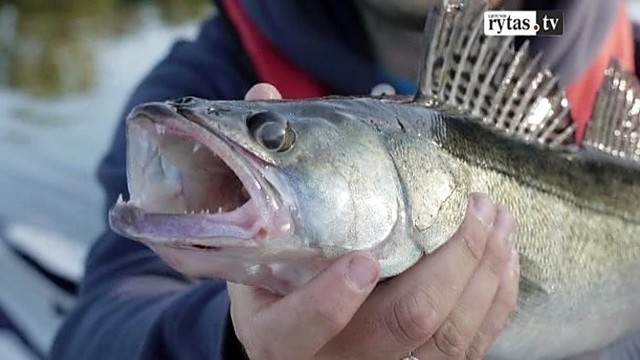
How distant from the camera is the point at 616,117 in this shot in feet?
5.83

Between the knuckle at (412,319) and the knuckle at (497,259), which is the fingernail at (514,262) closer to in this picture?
the knuckle at (497,259)

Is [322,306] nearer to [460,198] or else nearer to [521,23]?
[460,198]

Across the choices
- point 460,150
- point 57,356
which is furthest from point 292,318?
point 57,356

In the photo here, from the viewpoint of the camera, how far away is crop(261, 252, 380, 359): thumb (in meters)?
1.19

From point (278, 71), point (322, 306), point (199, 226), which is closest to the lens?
point (199, 226)

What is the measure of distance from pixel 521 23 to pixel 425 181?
45cm

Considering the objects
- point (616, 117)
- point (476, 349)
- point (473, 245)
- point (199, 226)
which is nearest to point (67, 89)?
point (616, 117)

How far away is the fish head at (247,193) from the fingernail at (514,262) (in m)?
0.20

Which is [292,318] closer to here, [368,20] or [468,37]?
[468,37]

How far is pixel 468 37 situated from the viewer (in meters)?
1.56

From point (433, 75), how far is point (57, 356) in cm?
99

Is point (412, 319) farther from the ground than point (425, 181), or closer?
closer

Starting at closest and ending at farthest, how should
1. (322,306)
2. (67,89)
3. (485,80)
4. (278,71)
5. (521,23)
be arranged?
(322,306), (485,80), (521,23), (278,71), (67,89)

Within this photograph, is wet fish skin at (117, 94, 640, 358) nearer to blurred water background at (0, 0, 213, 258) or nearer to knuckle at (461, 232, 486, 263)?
knuckle at (461, 232, 486, 263)
